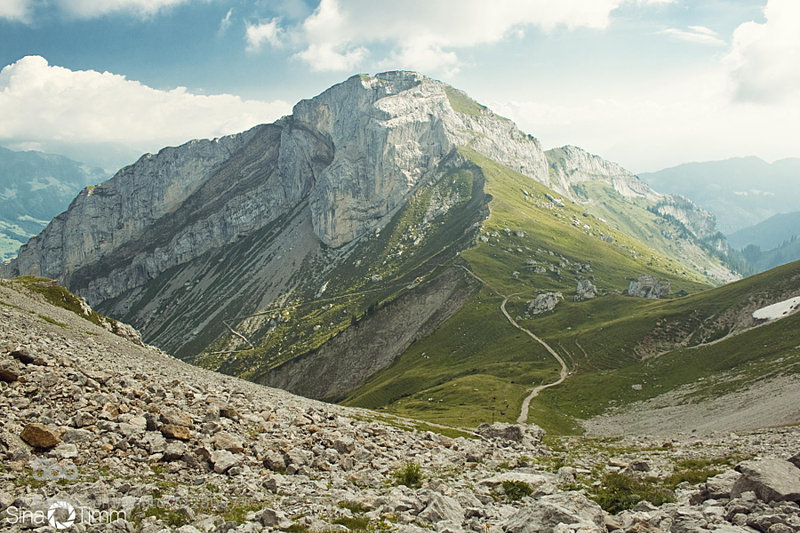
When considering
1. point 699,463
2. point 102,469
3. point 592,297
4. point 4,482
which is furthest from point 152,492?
point 592,297

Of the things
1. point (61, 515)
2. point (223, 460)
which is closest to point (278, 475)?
point (223, 460)

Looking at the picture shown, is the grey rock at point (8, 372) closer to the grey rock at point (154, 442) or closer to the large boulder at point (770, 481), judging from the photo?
the grey rock at point (154, 442)

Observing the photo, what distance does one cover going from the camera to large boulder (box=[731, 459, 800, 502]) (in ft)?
65.8

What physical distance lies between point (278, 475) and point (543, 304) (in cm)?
16548

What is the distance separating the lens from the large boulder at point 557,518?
19.3 metres

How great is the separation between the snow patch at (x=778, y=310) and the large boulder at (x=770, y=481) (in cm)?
11074

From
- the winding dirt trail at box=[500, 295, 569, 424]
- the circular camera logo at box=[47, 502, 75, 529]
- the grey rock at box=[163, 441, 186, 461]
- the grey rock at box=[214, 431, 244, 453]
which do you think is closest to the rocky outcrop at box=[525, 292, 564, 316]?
the winding dirt trail at box=[500, 295, 569, 424]

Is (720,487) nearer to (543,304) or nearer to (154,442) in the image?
(154,442)

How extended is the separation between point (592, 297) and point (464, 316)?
51519mm

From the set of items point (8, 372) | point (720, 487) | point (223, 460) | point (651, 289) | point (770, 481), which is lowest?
point (720, 487)

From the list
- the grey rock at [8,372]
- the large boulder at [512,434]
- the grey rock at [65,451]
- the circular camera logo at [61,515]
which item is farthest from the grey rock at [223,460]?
the large boulder at [512,434]

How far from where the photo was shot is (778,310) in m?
115

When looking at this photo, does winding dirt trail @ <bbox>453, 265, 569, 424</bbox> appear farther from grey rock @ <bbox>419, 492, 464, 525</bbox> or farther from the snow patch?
grey rock @ <bbox>419, 492, 464, 525</bbox>

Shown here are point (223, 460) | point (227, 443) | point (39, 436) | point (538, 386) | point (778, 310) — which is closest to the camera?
point (39, 436)
